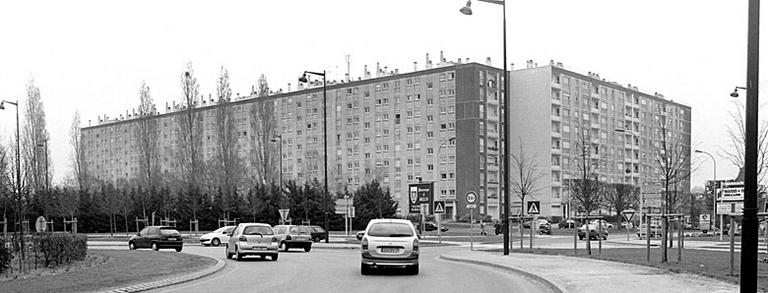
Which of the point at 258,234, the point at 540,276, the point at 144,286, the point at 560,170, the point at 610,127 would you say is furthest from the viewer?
the point at 610,127

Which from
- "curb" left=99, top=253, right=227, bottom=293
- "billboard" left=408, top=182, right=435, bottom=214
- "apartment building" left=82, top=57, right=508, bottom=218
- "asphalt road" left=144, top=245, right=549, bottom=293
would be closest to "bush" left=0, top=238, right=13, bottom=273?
"curb" left=99, top=253, right=227, bottom=293

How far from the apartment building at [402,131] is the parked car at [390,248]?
66987 millimetres

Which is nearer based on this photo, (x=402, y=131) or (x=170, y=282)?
(x=170, y=282)

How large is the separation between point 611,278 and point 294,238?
2469cm

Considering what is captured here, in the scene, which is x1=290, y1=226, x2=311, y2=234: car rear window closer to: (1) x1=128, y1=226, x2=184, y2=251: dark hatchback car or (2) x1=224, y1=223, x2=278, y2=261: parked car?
(1) x1=128, y1=226, x2=184, y2=251: dark hatchback car

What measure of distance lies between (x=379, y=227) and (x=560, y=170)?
277ft

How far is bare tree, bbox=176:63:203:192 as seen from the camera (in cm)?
8100

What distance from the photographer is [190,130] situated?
81375mm

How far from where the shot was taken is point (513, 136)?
10469 cm

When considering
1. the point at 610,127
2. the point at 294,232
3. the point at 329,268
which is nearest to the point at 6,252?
the point at 329,268

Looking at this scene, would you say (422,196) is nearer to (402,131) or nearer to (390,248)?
(390,248)

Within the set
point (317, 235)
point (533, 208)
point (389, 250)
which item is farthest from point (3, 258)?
point (317, 235)

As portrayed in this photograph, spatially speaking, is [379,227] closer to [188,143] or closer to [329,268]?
[329,268]

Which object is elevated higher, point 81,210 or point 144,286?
point 144,286
